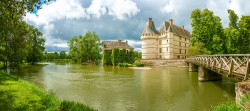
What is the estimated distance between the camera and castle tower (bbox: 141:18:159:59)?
1834 inches

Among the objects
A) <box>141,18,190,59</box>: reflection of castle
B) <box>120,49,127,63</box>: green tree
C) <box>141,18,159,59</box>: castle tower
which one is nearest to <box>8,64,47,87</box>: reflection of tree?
<box>120,49,127,63</box>: green tree

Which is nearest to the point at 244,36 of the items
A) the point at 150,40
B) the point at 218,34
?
the point at 218,34

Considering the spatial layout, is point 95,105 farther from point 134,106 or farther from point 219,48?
point 219,48

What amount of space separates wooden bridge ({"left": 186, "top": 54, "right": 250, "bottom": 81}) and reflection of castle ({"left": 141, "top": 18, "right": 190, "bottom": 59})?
65.7 feet

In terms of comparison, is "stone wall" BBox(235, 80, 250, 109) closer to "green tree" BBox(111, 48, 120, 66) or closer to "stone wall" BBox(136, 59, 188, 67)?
"stone wall" BBox(136, 59, 188, 67)

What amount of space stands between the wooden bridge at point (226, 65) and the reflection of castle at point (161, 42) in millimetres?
20021

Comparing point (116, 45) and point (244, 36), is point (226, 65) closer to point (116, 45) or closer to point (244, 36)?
point (244, 36)

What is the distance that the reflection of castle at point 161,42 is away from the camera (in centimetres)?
4481

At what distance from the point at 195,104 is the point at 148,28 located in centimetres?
4106

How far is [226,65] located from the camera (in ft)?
31.4

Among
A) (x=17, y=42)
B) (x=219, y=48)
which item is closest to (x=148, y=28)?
(x=219, y=48)

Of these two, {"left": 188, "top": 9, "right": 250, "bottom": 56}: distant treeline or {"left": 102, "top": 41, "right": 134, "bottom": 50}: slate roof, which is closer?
{"left": 188, "top": 9, "right": 250, "bottom": 56}: distant treeline

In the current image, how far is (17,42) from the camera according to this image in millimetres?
19297

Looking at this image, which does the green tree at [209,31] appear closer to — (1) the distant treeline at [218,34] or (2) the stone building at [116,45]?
(1) the distant treeline at [218,34]
